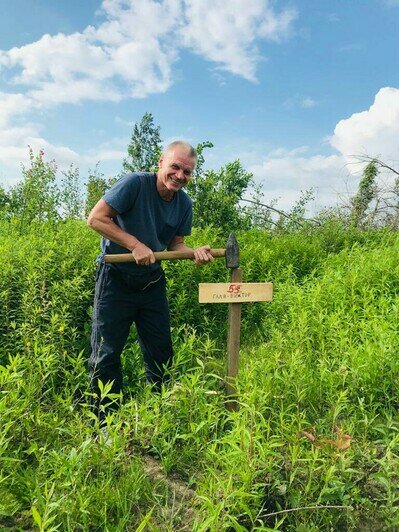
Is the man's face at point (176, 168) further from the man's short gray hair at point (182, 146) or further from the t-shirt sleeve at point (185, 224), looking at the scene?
the t-shirt sleeve at point (185, 224)

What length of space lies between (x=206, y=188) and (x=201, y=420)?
236 inches

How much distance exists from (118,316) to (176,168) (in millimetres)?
1164

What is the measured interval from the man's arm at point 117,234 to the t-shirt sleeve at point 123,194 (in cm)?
5

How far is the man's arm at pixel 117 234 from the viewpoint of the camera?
3.09 m

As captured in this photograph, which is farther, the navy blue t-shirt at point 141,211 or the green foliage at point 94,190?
the green foliage at point 94,190

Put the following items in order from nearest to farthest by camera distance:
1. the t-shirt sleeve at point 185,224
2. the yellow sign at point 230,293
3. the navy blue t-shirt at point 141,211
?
the navy blue t-shirt at point 141,211 → the yellow sign at point 230,293 → the t-shirt sleeve at point 185,224

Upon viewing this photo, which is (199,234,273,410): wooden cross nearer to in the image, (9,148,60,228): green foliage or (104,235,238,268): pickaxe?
(104,235,238,268): pickaxe

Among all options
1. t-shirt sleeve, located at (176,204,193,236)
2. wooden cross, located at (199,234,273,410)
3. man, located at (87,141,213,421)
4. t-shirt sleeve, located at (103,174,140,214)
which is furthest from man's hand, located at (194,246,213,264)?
t-shirt sleeve, located at (103,174,140,214)

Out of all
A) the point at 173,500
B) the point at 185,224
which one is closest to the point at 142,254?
the point at 185,224

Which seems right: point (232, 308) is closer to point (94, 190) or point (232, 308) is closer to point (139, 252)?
point (139, 252)

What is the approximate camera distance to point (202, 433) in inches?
116

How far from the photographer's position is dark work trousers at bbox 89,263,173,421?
11.0ft

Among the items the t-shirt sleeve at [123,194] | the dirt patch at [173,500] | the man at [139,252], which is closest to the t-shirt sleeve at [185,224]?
the man at [139,252]

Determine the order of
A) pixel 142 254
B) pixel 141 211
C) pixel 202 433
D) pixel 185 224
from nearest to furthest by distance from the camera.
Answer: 1. pixel 202 433
2. pixel 142 254
3. pixel 141 211
4. pixel 185 224
